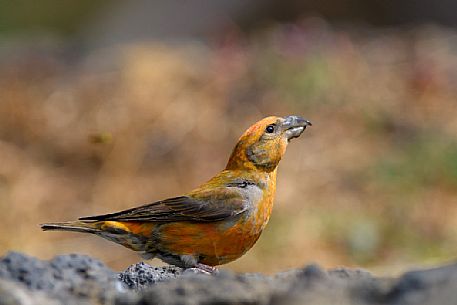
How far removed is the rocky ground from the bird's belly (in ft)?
4.71

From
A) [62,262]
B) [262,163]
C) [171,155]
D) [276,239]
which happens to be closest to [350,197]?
[276,239]

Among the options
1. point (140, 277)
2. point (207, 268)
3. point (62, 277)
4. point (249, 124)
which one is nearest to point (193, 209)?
point (207, 268)

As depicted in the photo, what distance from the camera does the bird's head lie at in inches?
263

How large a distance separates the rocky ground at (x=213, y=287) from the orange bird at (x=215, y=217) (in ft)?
4.81

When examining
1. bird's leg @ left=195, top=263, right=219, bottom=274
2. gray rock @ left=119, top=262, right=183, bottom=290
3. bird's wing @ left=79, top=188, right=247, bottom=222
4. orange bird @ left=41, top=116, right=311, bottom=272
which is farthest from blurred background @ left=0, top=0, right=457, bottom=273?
gray rock @ left=119, top=262, right=183, bottom=290

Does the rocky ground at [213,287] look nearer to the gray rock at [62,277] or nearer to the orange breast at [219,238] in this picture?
the gray rock at [62,277]

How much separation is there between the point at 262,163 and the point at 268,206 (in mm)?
358

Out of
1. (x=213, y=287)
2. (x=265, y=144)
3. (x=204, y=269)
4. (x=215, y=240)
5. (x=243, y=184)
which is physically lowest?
(x=213, y=287)

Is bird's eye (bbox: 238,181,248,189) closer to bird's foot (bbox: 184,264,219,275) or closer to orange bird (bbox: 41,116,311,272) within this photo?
orange bird (bbox: 41,116,311,272)

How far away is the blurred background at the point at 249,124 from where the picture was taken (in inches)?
401

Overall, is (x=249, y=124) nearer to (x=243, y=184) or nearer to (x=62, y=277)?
(x=243, y=184)

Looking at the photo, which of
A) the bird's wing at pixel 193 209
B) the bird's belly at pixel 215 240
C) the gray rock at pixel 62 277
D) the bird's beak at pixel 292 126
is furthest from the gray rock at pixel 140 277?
the bird's beak at pixel 292 126

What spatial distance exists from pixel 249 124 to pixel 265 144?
5.32 meters

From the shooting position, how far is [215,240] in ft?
20.5
